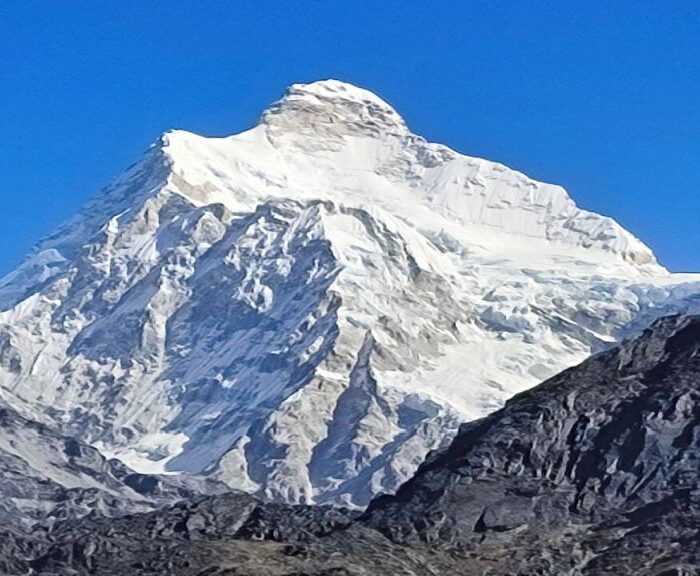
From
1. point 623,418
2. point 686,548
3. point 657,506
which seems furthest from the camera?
point 623,418

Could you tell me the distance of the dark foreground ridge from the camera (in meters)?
117

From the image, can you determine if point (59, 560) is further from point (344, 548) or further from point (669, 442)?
point (669, 442)

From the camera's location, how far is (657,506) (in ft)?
406

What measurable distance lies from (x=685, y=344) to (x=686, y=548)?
1147 inches

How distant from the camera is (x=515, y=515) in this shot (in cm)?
12488

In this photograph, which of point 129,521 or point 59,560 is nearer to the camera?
point 59,560

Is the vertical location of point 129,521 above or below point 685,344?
below

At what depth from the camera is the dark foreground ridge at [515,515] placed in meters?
117

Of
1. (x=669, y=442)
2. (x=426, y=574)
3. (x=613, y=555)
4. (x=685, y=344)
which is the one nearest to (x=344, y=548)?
(x=426, y=574)

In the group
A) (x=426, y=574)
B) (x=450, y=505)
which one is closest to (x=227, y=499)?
(x=450, y=505)

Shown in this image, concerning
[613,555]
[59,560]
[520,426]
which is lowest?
[59,560]

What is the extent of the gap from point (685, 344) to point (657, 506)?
20.7 m

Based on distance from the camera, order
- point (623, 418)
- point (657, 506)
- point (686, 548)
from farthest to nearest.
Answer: point (623, 418) → point (657, 506) → point (686, 548)

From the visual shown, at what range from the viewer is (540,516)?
12475cm
